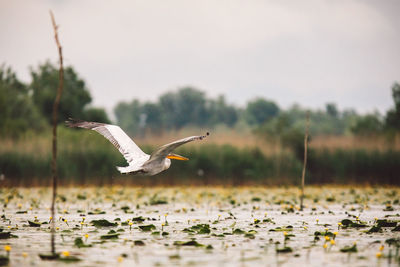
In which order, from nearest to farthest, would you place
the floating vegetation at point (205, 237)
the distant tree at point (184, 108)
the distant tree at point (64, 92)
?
the floating vegetation at point (205, 237) → the distant tree at point (64, 92) → the distant tree at point (184, 108)

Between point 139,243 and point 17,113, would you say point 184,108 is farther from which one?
point 139,243

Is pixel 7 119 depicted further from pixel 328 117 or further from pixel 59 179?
pixel 328 117

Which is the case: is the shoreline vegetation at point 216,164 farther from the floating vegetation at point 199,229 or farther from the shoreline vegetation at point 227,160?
the floating vegetation at point 199,229

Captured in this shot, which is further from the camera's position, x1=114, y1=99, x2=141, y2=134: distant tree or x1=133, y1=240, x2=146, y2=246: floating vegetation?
x1=114, y1=99, x2=141, y2=134: distant tree

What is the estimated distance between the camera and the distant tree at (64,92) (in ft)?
137

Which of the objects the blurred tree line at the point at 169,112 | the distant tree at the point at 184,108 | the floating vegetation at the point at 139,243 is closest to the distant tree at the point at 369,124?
the blurred tree line at the point at 169,112

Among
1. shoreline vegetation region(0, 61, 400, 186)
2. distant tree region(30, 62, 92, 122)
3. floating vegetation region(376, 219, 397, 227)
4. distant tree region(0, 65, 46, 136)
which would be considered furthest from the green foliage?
floating vegetation region(376, 219, 397, 227)

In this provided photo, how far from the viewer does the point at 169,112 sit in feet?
226

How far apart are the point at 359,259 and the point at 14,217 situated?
713 cm

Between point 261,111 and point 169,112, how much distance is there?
1172cm

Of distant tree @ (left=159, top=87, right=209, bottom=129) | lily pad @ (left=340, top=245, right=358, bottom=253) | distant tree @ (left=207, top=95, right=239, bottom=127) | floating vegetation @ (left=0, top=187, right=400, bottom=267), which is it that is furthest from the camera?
distant tree @ (left=207, top=95, right=239, bottom=127)

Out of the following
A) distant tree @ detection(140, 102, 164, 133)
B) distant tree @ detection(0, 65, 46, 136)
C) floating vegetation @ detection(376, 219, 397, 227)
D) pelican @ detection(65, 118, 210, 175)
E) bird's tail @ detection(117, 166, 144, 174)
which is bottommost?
floating vegetation @ detection(376, 219, 397, 227)

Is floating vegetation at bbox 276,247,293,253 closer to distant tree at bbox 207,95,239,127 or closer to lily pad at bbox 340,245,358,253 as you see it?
lily pad at bbox 340,245,358,253

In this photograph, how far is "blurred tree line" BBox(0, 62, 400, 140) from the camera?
1348 inches
